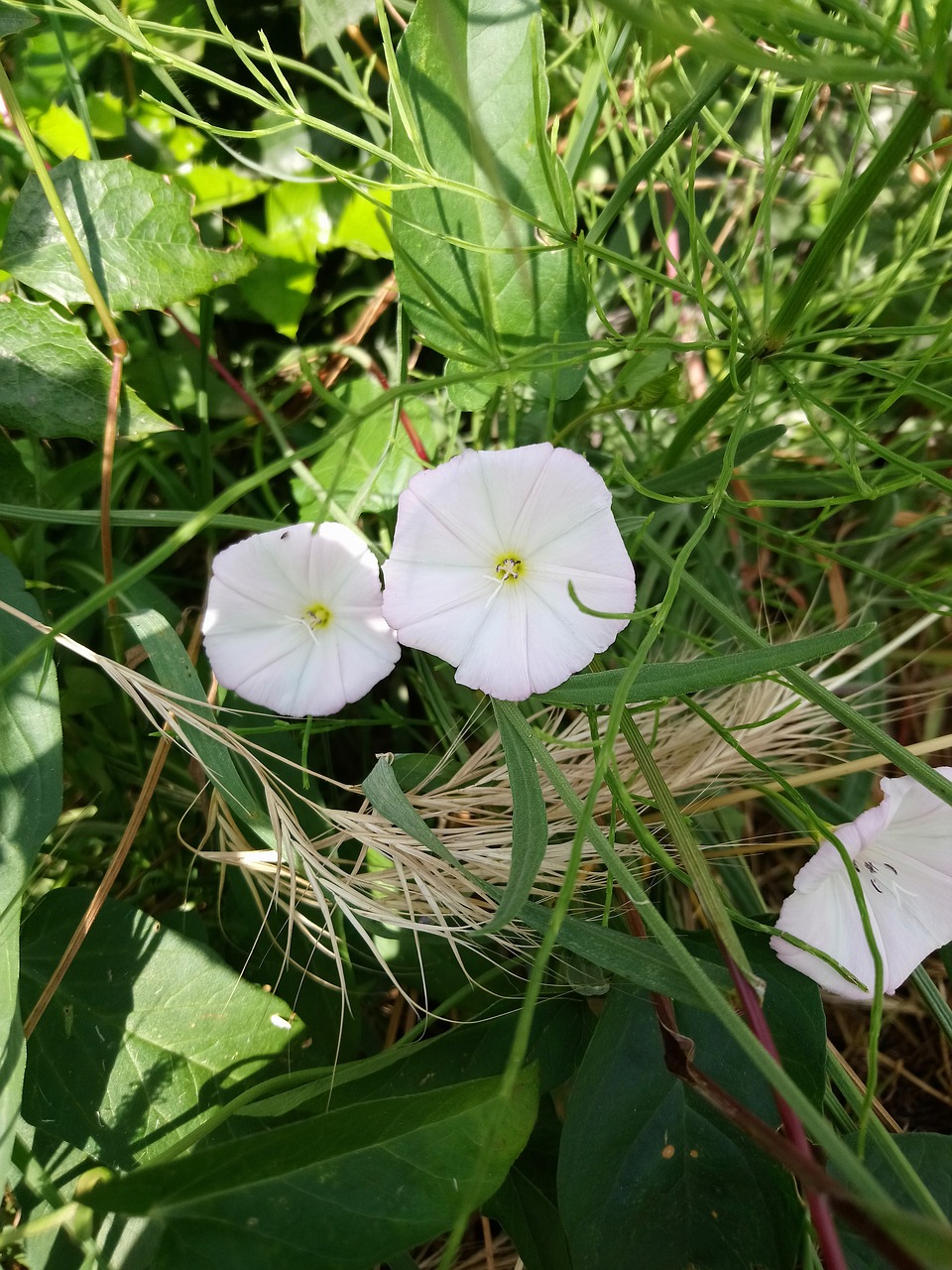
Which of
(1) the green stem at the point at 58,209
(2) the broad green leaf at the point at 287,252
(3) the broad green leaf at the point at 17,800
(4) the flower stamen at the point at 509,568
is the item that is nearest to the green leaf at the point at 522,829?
(4) the flower stamen at the point at 509,568

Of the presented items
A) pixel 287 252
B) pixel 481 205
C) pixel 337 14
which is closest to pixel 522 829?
pixel 481 205

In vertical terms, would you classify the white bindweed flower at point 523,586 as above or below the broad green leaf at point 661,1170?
above

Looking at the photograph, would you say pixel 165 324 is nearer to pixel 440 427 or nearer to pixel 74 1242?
pixel 440 427

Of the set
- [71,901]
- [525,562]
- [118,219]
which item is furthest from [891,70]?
[71,901]

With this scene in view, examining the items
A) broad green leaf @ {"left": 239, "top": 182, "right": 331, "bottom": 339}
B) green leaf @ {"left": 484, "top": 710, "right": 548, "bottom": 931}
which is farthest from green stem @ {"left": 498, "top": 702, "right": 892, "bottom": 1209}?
broad green leaf @ {"left": 239, "top": 182, "right": 331, "bottom": 339}

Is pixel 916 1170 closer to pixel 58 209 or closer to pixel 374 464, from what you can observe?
pixel 374 464

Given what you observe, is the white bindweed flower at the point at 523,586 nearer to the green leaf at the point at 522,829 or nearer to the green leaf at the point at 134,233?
the green leaf at the point at 522,829

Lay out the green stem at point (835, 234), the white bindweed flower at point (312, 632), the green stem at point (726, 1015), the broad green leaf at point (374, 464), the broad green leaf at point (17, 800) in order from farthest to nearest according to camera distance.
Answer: the broad green leaf at point (374, 464) → the white bindweed flower at point (312, 632) → the broad green leaf at point (17, 800) → the green stem at point (835, 234) → the green stem at point (726, 1015)
